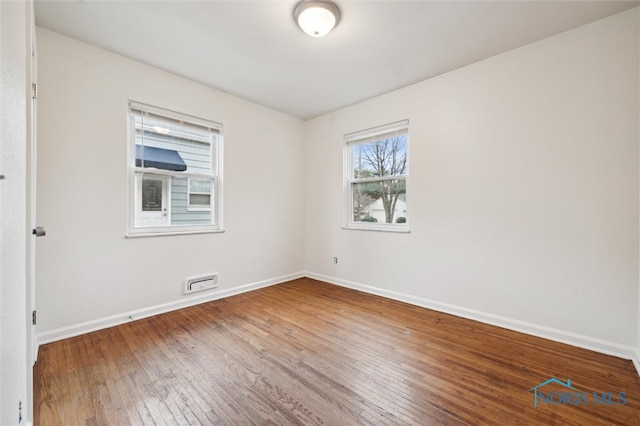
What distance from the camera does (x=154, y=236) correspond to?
2.91 metres

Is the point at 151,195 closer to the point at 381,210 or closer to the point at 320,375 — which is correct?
the point at 320,375

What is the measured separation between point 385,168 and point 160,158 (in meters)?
2.81

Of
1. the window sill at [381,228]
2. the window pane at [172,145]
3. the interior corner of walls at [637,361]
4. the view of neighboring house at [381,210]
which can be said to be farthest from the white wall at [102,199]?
the interior corner of walls at [637,361]

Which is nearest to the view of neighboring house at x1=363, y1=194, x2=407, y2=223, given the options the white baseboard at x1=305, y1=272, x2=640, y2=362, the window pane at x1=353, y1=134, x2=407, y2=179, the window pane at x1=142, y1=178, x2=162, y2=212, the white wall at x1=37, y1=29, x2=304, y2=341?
the window pane at x1=353, y1=134, x2=407, y2=179

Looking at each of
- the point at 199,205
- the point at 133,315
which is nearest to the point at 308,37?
the point at 199,205

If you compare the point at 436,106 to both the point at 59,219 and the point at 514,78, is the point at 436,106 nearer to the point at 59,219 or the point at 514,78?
the point at 514,78

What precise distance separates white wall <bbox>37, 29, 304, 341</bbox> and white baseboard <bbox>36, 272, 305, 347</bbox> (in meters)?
0.01

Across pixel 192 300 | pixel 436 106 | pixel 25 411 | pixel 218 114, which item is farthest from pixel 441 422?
pixel 218 114

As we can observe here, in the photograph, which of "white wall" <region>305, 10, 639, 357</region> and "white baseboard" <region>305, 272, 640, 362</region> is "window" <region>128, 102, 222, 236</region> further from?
"white baseboard" <region>305, 272, 640, 362</region>

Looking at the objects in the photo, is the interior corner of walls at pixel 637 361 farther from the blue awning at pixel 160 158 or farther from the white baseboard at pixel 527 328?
the blue awning at pixel 160 158

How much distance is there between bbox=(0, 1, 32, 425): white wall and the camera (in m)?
0.86

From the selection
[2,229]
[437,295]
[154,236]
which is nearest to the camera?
[2,229]

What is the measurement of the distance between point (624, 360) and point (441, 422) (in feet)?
5.95

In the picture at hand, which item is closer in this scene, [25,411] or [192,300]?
[25,411]
